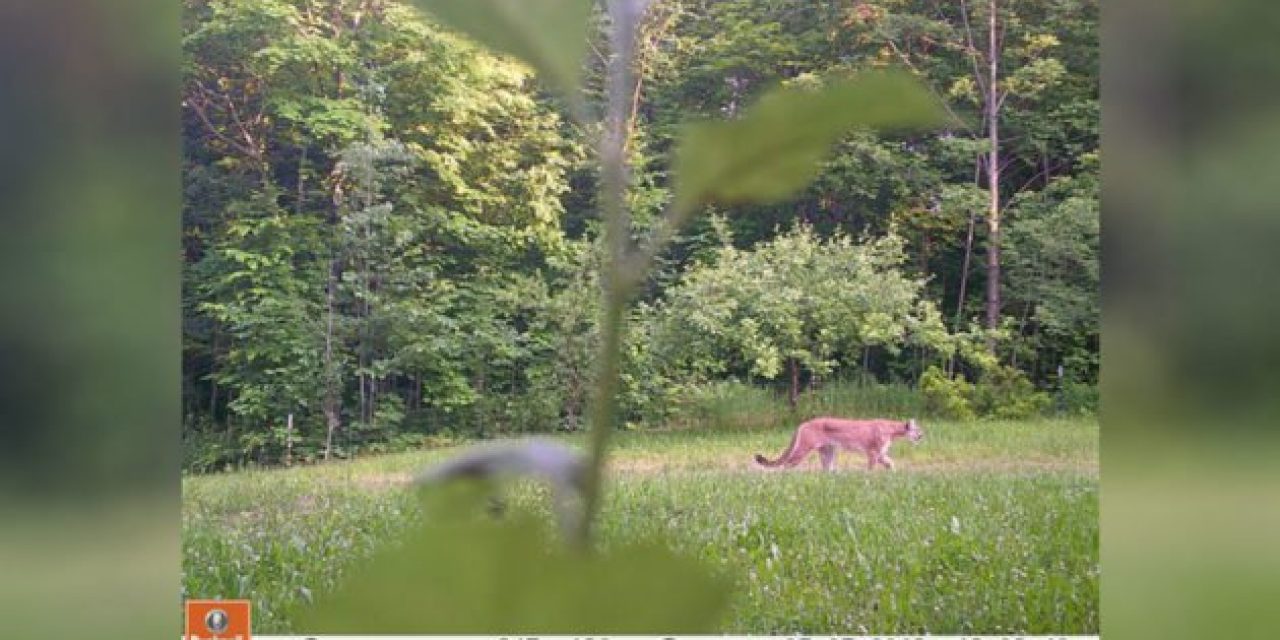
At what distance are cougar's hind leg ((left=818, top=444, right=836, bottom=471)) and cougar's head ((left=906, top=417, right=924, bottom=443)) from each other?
0.11 metres

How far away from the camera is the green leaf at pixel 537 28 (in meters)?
0.10

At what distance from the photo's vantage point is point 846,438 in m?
1.42

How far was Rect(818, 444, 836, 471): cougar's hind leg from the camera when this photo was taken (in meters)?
1.42

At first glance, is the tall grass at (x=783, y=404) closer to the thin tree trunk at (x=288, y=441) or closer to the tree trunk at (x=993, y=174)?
the tree trunk at (x=993, y=174)

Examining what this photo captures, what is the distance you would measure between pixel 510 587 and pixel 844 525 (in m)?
1.37

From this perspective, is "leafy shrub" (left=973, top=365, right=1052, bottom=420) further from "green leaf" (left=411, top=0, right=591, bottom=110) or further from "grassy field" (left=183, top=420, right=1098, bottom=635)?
"green leaf" (left=411, top=0, right=591, bottom=110)

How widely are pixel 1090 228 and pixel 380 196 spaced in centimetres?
102

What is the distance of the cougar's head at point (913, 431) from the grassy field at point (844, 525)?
0.04 ft

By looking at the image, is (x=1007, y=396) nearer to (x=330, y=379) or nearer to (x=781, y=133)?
(x=330, y=379)

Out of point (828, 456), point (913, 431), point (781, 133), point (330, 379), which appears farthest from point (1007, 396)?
point (781, 133)

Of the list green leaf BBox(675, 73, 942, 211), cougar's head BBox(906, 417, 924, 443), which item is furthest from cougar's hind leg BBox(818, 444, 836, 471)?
green leaf BBox(675, 73, 942, 211)

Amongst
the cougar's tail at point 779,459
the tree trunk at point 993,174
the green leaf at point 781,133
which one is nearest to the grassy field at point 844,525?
the cougar's tail at point 779,459
